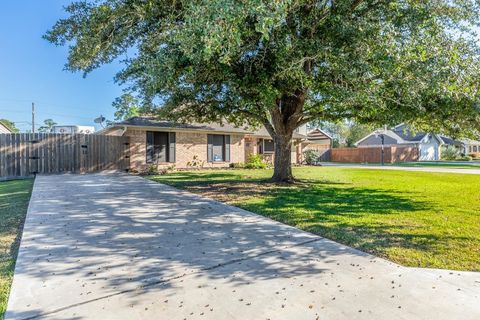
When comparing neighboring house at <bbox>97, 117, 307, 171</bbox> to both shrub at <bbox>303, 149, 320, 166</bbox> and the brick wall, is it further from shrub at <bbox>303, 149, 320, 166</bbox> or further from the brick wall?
shrub at <bbox>303, 149, 320, 166</bbox>

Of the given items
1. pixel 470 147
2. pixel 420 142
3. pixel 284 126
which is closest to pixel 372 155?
pixel 420 142

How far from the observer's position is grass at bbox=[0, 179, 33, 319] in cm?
337

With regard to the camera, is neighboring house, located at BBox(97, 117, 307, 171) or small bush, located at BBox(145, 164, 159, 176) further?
neighboring house, located at BBox(97, 117, 307, 171)

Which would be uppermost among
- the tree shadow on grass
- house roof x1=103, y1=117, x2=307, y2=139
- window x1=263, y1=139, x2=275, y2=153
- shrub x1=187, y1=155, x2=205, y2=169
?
house roof x1=103, y1=117, x2=307, y2=139

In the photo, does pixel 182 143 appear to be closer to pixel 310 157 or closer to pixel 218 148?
pixel 218 148

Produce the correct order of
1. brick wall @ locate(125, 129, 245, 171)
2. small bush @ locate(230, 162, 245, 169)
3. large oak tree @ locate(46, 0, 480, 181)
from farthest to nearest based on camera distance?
small bush @ locate(230, 162, 245, 169) → brick wall @ locate(125, 129, 245, 171) → large oak tree @ locate(46, 0, 480, 181)

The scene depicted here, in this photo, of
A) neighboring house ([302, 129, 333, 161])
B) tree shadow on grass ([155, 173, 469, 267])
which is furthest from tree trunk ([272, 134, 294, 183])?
neighboring house ([302, 129, 333, 161])

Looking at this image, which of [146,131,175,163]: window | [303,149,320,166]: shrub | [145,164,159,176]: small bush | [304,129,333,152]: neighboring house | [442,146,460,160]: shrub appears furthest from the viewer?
[304,129,333,152]: neighboring house

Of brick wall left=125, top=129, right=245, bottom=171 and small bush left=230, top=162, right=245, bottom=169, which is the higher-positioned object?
brick wall left=125, top=129, right=245, bottom=171

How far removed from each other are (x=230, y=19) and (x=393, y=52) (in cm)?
423

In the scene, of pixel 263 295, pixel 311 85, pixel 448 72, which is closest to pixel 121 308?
pixel 263 295

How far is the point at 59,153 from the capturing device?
1614cm

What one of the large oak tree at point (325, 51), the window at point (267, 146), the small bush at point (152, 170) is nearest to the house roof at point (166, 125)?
the small bush at point (152, 170)

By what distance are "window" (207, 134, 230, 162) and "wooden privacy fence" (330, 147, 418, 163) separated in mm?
19994
